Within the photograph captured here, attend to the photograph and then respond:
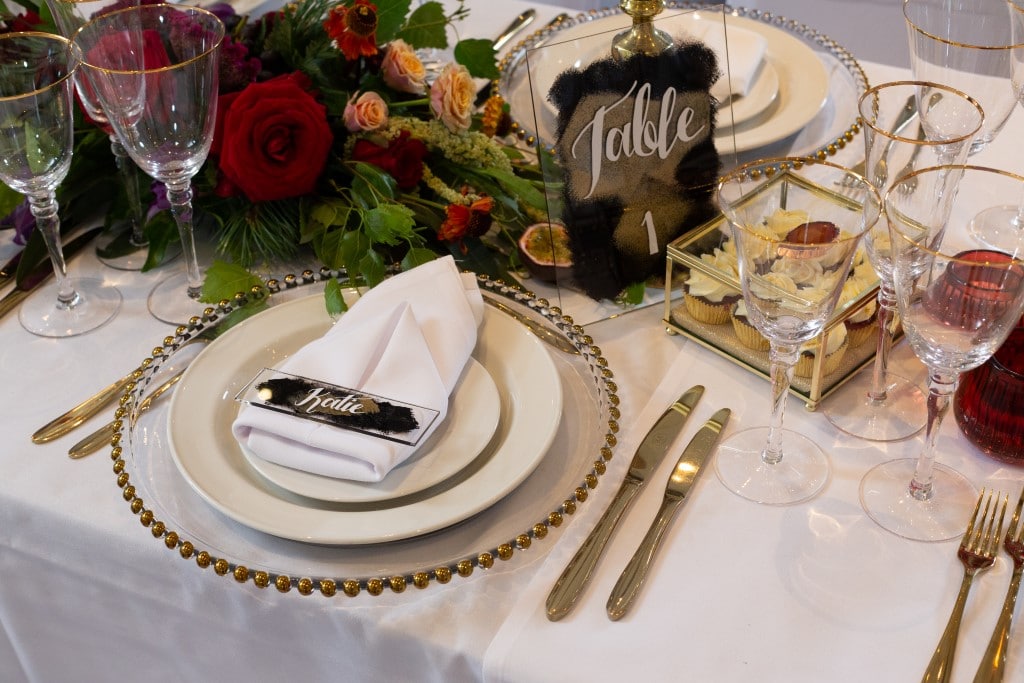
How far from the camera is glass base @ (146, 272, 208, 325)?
3.46 feet

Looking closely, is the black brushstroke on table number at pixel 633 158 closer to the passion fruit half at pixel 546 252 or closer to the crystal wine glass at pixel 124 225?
the passion fruit half at pixel 546 252

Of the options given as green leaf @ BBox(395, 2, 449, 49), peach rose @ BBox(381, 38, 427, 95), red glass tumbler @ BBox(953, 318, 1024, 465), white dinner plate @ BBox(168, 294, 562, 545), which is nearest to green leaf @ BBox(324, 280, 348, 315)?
white dinner plate @ BBox(168, 294, 562, 545)

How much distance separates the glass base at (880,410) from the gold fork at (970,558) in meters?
0.09

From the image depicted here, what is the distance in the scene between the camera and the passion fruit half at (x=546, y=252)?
3.29 feet

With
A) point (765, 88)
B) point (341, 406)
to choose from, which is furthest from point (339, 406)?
point (765, 88)

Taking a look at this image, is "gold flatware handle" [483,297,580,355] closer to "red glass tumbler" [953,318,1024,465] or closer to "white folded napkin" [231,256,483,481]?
"white folded napkin" [231,256,483,481]

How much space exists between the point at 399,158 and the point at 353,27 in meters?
0.16

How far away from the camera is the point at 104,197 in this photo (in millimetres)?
1193

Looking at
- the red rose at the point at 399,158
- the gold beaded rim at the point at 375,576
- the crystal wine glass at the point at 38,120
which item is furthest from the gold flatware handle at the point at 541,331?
the crystal wine glass at the point at 38,120

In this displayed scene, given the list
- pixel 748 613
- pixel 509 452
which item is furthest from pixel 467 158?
pixel 748 613

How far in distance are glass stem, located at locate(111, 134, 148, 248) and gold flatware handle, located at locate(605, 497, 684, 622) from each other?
68 centimetres

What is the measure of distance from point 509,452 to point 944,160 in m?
0.42

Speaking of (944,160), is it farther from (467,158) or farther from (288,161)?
(288,161)

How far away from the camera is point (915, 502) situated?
82 cm
